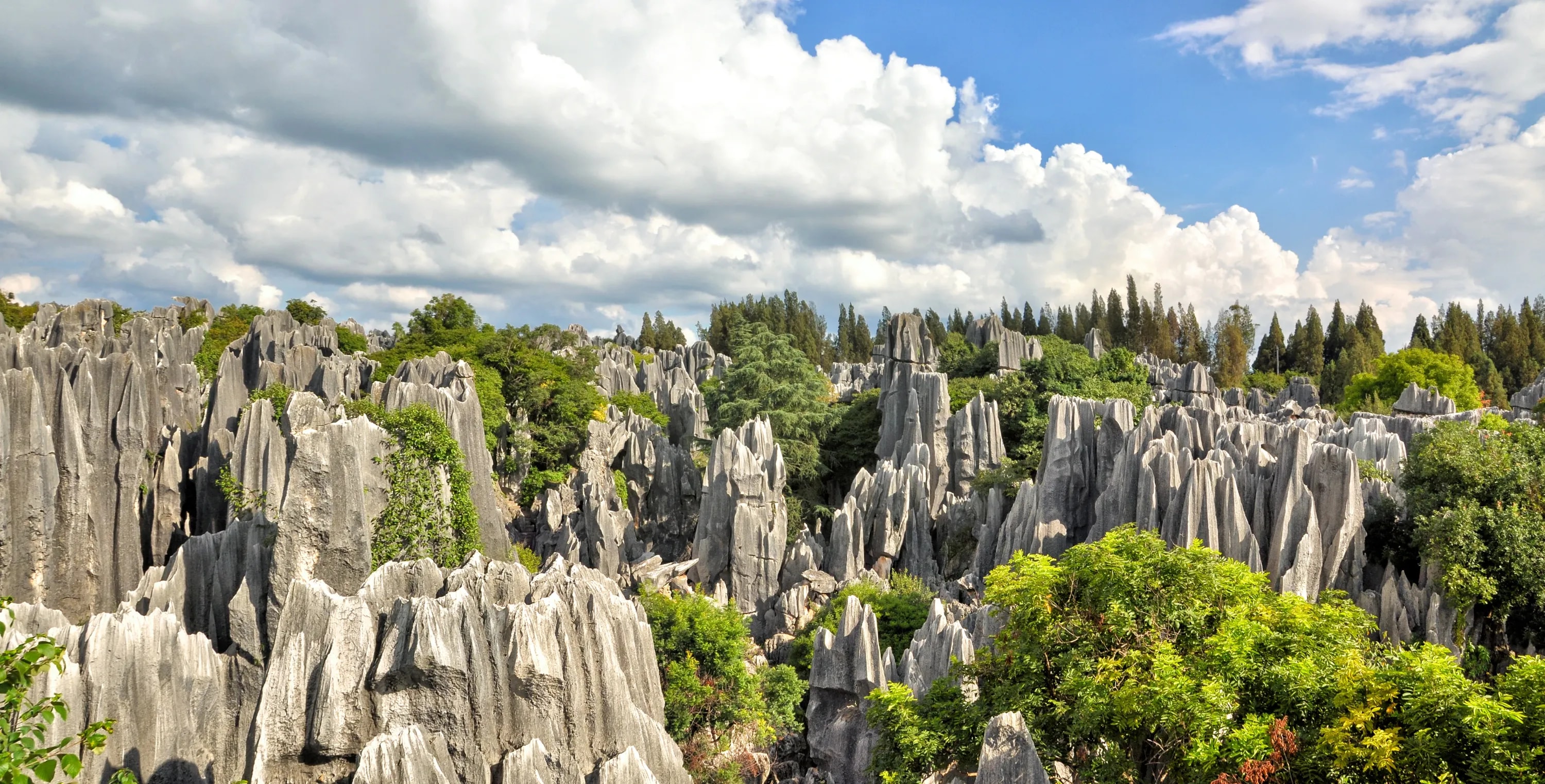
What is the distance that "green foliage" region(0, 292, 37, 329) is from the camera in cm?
5803

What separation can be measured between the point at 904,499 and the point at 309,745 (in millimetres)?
24601

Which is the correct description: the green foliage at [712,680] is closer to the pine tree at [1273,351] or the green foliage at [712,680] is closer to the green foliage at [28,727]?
the green foliage at [28,727]

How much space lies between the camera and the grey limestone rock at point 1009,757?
9.33 metres

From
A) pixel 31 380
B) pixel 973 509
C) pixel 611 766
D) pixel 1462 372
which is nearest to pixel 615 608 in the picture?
pixel 611 766

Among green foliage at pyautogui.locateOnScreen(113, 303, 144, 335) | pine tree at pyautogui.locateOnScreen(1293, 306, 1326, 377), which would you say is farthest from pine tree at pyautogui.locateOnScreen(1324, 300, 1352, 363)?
green foliage at pyautogui.locateOnScreen(113, 303, 144, 335)

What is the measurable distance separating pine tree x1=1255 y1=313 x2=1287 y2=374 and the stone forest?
208ft

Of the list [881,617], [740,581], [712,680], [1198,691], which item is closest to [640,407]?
[740,581]

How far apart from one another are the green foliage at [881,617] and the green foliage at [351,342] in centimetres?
5513

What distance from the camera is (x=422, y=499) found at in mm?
20859

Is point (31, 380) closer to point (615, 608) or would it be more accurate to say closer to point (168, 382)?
point (168, 382)

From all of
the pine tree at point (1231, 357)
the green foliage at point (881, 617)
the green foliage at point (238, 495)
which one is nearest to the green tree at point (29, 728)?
the green foliage at point (238, 495)

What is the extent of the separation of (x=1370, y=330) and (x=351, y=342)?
10513cm

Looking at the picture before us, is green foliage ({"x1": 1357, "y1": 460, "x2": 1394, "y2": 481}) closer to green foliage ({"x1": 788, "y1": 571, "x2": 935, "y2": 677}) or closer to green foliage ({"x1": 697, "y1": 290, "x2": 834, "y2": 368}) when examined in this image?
green foliage ({"x1": 788, "y1": 571, "x2": 935, "y2": 677})

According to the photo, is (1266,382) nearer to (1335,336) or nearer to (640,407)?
(1335,336)
